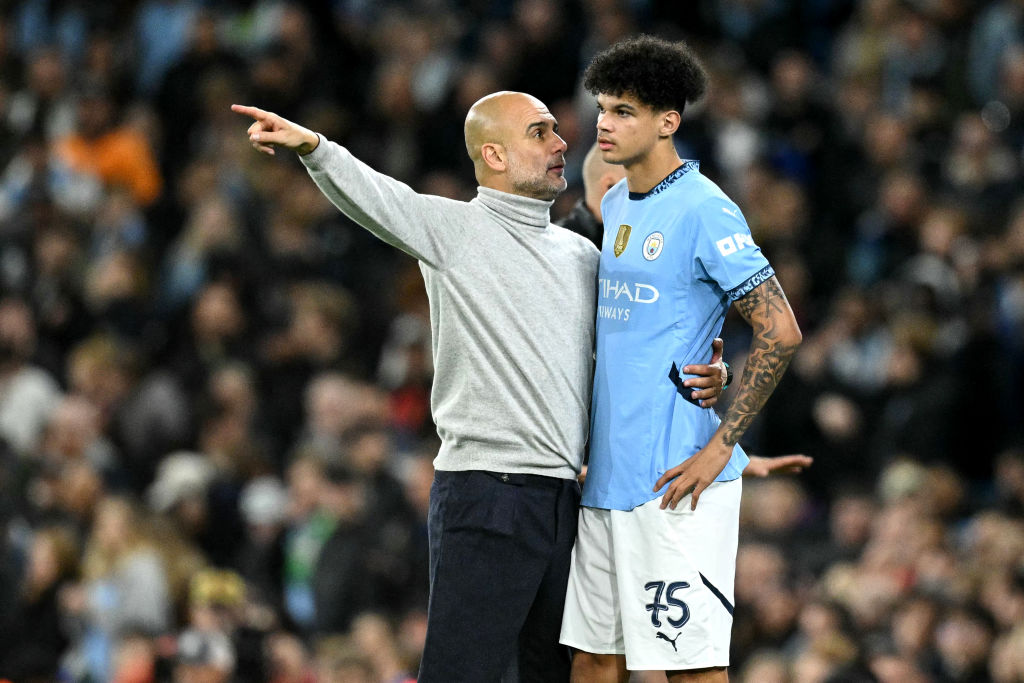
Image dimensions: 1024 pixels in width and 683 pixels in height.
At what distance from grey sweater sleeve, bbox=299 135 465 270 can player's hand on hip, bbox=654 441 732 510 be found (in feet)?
2.95

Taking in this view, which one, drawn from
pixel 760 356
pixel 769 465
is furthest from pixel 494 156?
pixel 769 465

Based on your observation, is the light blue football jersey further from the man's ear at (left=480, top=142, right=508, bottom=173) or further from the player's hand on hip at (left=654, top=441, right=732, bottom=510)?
the man's ear at (left=480, top=142, right=508, bottom=173)

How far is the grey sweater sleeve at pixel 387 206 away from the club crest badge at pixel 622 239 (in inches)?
18.4

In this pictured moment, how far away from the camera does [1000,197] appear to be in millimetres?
9586

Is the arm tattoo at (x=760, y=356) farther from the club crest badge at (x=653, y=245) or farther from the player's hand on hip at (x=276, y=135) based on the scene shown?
the player's hand on hip at (x=276, y=135)

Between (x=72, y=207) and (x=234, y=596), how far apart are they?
487 centimetres

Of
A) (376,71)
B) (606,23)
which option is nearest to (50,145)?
(376,71)

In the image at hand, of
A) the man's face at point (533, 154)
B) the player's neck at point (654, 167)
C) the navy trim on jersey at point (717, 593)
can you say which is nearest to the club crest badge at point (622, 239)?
the player's neck at point (654, 167)

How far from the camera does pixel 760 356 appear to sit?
4508mm

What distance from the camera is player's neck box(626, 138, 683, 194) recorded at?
4.70 m

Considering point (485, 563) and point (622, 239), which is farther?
point (622, 239)

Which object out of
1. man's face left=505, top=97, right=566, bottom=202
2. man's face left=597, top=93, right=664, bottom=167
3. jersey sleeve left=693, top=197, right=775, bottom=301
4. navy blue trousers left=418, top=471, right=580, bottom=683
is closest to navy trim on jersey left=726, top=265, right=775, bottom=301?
jersey sleeve left=693, top=197, right=775, bottom=301

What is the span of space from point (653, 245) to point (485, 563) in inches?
41.1

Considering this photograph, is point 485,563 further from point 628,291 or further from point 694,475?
point 628,291
